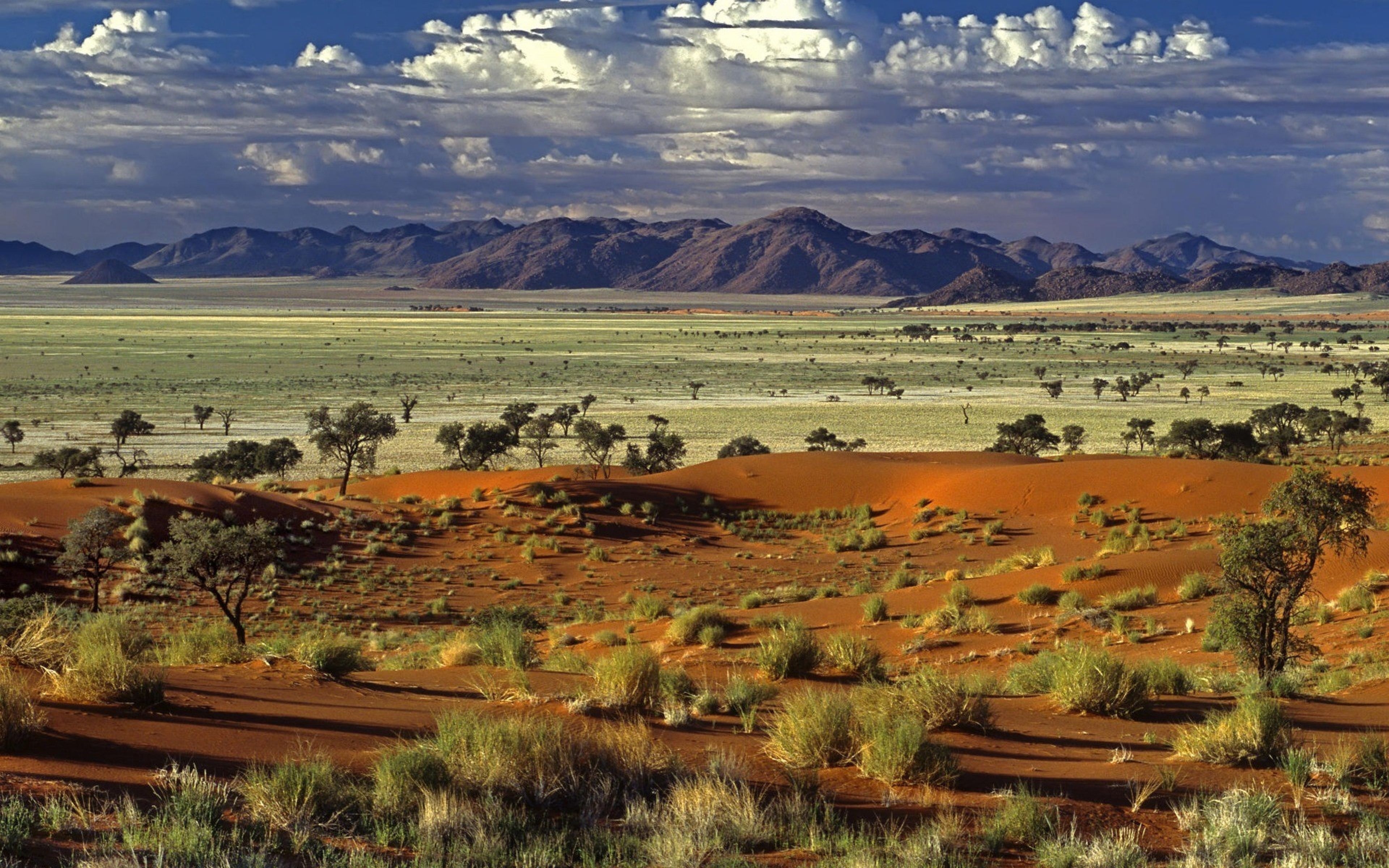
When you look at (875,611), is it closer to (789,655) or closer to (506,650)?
(789,655)

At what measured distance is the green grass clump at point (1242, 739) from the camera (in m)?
10.2

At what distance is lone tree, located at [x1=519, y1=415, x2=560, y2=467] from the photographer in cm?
5947

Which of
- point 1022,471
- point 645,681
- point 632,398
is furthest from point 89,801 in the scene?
point 632,398

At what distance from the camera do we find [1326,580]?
74.3ft

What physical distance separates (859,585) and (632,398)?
60.0m

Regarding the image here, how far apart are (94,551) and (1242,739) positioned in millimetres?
24445

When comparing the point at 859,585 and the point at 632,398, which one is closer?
the point at 859,585

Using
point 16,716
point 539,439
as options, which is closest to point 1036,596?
point 16,716

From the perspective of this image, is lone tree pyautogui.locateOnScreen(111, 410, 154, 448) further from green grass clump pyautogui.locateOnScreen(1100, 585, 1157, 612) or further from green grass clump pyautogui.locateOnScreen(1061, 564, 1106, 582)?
green grass clump pyautogui.locateOnScreen(1100, 585, 1157, 612)

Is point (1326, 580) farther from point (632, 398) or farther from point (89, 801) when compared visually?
point (632, 398)

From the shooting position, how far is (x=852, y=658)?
15.0 meters

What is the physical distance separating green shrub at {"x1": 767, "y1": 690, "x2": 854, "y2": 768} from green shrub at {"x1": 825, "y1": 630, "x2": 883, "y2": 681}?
463 cm

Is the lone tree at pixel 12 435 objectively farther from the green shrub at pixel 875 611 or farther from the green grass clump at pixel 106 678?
the green grass clump at pixel 106 678

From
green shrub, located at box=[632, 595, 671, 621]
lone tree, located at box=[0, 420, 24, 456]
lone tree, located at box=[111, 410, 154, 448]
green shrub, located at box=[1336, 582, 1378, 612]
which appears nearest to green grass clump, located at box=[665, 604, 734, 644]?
green shrub, located at box=[632, 595, 671, 621]
